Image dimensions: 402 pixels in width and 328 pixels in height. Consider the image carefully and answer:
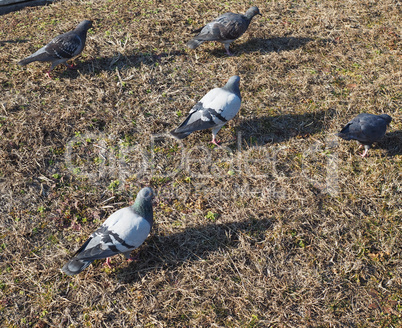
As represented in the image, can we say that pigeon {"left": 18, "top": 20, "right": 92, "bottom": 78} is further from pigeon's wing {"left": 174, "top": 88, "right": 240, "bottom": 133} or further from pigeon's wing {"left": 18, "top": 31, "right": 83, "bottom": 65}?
pigeon's wing {"left": 174, "top": 88, "right": 240, "bottom": 133}

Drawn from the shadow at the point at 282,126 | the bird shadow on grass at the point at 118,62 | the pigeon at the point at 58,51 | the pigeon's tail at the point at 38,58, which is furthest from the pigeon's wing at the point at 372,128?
the pigeon's tail at the point at 38,58

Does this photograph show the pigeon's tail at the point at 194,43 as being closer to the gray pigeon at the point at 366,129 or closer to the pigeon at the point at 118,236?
the gray pigeon at the point at 366,129

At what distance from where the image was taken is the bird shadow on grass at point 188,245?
4.45 metres

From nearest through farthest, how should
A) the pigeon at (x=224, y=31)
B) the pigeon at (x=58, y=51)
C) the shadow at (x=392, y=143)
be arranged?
the shadow at (x=392, y=143), the pigeon at (x=58, y=51), the pigeon at (x=224, y=31)

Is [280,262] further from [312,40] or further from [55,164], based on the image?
[312,40]

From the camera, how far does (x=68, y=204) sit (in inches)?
199

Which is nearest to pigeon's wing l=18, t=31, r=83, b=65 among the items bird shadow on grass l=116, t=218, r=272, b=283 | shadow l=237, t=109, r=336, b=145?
shadow l=237, t=109, r=336, b=145

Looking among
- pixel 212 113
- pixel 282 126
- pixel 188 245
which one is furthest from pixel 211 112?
pixel 188 245

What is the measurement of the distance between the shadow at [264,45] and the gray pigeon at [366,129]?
3393 mm

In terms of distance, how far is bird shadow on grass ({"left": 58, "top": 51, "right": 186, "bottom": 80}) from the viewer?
7.27 metres

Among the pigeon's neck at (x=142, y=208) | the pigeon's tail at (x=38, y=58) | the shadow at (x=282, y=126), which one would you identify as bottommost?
the shadow at (x=282, y=126)

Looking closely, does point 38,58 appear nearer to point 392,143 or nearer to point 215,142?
point 215,142

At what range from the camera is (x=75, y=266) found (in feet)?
13.3

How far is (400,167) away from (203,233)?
3698 mm
